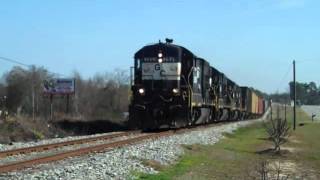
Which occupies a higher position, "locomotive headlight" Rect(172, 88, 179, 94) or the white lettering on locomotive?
the white lettering on locomotive

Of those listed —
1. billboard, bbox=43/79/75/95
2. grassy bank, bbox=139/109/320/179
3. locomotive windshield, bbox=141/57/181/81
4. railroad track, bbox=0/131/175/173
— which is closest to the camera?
railroad track, bbox=0/131/175/173

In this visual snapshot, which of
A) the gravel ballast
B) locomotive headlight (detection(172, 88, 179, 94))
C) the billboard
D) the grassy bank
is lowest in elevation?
the grassy bank

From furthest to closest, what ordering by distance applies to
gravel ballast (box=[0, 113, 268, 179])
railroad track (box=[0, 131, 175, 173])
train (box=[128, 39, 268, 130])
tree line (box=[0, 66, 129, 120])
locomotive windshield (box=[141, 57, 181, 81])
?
tree line (box=[0, 66, 129, 120])
locomotive windshield (box=[141, 57, 181, 81])
train (box=[128, 39, 268, 130])
railroad track (box=[0, 131, 175, 173])
gravel ballast (box=[0, 113, 268, 179])

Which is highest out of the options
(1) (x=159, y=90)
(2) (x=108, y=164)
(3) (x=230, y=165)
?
(1) (x=159, y=90)

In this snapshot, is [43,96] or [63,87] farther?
[43,96]

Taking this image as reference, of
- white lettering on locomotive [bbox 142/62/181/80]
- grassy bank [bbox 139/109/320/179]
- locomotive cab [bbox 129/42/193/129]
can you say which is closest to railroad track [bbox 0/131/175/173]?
grassy bank [bbox 139/109/320/179]

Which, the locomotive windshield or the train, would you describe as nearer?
the train

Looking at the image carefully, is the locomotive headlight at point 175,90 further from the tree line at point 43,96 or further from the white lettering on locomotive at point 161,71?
the tree line at point 43,96

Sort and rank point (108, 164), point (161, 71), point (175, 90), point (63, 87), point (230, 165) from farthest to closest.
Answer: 1. point (63, 87)
2. point (161, 71)
3. point (175, 90)
4. point (230, 165)
5. point (108, 164)

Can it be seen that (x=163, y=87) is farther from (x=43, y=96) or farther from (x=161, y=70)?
(x=43, y=96)

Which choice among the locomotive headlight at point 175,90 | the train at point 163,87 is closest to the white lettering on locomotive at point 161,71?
the train at point 163,87

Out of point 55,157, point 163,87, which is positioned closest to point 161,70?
point 163,87

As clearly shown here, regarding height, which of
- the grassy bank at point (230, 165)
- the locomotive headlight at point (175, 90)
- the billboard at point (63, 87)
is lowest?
the grassy bank at point (230, 165)

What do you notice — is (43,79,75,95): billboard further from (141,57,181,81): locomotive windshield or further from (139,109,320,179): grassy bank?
(139,109,320,179): grassy bank
